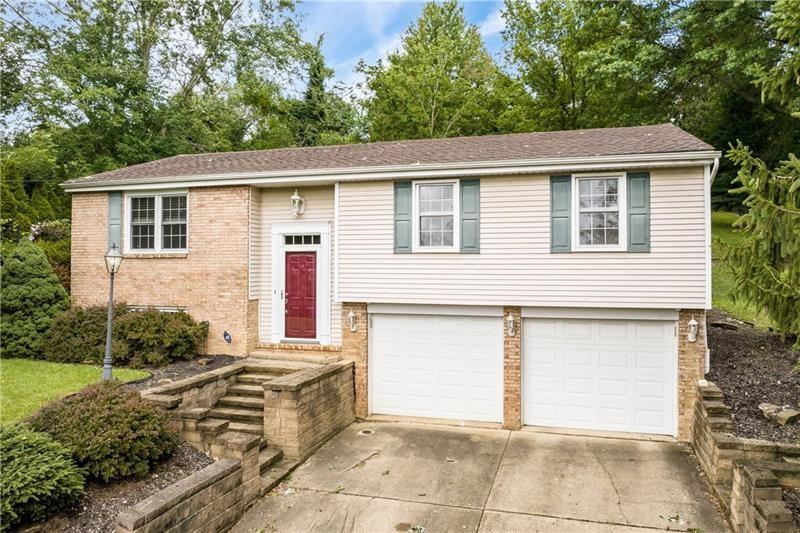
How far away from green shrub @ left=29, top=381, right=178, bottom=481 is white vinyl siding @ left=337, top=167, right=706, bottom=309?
4535 mm

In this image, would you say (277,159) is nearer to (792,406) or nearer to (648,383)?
(648,383)

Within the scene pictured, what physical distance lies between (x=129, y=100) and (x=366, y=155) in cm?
1430

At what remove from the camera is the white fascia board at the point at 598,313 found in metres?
8.45

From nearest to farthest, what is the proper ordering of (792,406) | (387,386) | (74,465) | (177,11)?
(74,465) < (792,406) < (387,386) < (177,11)

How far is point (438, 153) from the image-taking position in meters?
10.4

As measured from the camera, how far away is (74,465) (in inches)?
200

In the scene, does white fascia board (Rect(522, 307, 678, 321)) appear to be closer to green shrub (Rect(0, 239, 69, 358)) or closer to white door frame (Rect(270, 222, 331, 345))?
white door frame (Rect(270, 222, 331, 345))

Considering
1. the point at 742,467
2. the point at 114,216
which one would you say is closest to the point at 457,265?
the point at 742,467

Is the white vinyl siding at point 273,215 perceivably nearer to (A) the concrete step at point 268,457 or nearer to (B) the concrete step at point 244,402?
(B) the concrete step at point 244,402

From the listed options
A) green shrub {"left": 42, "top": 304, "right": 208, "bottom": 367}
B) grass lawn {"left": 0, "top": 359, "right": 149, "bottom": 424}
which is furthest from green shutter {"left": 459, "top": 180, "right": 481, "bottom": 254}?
grass lawn {"left": 0, "top": 359, "right": 149, "bottom": 424}

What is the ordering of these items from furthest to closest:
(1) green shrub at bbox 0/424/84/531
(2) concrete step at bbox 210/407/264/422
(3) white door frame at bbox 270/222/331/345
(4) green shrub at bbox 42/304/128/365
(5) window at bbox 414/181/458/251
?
1. (3) white door frame at bbox 270/222/331/345
2. (4) green shrub at bbox 42/304/128/365
3. (5) window at bbox 414/181/458/251
4. (2) concrete step at bbox 210/407/264/422
5. (1) green shrub at bbox 0/424/84/531

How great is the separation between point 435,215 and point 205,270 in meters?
5.34

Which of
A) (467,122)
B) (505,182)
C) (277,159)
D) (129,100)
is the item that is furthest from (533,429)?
(129,100)

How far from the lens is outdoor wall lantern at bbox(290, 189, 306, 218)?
10.5m
